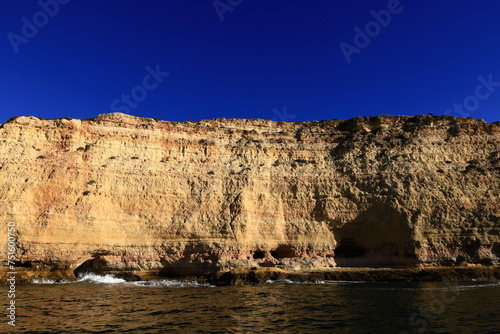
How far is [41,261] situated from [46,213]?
11.4 ft

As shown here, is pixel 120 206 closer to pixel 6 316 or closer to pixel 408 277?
pixel 6 316

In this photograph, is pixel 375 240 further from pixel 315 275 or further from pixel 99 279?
pixel 99 279

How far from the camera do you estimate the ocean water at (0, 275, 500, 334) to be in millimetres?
10227

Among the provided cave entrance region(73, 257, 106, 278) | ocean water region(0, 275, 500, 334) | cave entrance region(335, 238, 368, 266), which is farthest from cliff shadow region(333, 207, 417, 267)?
cave entrance region(73, 257, 106, 278)

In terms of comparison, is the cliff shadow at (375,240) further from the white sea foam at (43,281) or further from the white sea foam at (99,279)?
the white sea foam at (43,281)

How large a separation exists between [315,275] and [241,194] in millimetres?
9346

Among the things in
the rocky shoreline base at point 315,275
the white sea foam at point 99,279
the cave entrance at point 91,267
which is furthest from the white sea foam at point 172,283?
the cave entrance at point 91,267

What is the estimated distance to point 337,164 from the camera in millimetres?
32219

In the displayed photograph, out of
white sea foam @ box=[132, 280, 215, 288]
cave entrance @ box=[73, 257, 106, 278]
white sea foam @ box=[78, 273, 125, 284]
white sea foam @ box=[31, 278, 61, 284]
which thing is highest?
cave entrance @ box=[73, 257, 106, 278]

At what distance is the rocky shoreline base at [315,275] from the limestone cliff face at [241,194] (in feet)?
2.81

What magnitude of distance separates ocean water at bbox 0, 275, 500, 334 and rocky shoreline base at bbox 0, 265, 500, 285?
4.69 metres

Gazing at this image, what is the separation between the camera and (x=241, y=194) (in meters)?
29.2

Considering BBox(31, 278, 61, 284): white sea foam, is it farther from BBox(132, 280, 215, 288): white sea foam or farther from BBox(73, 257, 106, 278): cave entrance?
BBox(132, 280, 215, 288): white sea foam

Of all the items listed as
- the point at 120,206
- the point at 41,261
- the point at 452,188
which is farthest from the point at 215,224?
the point at 452,188
